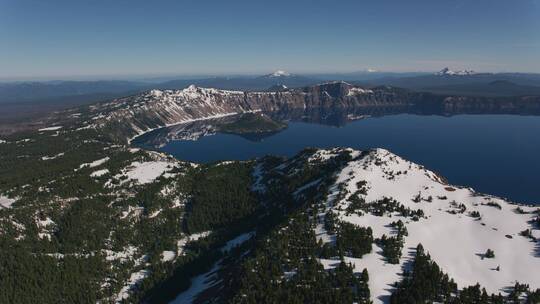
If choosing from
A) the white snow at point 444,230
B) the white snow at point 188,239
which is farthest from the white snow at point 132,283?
the white snow at point 444,230

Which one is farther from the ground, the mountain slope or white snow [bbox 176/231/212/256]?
the mountain slope

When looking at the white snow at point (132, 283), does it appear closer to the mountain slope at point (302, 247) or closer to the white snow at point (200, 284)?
the mountain slope at point (302, 247)

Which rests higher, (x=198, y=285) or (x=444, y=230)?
(x=444, y=230)

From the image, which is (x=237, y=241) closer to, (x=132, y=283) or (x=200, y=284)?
(x=200, y=284)

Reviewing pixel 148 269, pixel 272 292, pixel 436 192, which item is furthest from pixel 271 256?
pixel 436 192

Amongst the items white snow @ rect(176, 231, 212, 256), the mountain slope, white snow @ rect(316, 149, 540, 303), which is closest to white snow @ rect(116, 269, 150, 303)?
the mountain slope

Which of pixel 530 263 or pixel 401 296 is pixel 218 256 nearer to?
pixel 401 296

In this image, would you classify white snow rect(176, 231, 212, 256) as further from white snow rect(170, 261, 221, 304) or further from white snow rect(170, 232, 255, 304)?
white snow rect(170, 261, 221, 304)

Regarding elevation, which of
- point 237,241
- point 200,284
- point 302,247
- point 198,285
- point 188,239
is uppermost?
point 302,247

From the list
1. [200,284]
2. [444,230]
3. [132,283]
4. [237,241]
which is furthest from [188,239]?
[444,230]
